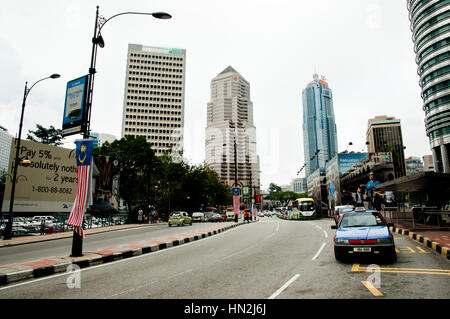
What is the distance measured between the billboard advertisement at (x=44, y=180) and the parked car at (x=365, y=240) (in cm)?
2467

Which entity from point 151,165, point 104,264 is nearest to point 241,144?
point 151,165

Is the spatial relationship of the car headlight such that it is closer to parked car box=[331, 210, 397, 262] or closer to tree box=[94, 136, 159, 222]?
parked car box=[331, 210, 397, 262]

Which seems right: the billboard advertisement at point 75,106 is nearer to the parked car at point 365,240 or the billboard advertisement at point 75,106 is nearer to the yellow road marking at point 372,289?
the parked car at point 365,240

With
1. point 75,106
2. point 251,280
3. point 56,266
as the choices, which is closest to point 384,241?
point 251,280

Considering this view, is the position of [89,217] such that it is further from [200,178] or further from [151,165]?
[200,178]

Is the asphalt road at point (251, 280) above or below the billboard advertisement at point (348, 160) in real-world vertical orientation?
below

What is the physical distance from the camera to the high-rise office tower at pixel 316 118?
485ft

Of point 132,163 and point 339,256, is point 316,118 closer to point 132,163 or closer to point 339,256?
point 132,163

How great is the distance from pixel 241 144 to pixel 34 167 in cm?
14121

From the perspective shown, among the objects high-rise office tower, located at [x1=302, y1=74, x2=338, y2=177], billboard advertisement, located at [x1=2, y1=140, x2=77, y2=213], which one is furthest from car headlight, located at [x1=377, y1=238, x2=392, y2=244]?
high-rise office tower, located at [x1=302, y1=74, x2=338, y2=177]

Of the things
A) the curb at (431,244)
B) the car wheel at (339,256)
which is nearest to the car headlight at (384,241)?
the car wheel at (339,256)

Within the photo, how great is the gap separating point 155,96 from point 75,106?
456ft

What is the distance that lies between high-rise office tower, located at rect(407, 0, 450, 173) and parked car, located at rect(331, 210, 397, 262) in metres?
55.0

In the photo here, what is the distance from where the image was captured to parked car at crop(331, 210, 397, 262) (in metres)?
7.16
